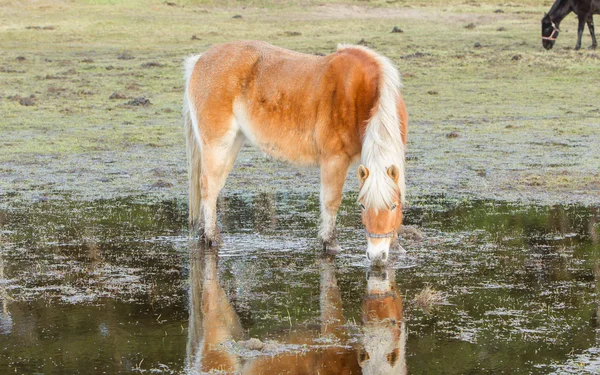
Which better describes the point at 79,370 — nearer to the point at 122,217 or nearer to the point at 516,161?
the point at 122,217

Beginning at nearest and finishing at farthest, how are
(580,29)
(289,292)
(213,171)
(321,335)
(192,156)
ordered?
(321,335), (289,292), (213,171), (192,156), (580,29)

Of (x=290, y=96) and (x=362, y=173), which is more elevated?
(x=290, y=96)

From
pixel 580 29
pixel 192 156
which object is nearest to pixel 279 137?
pixel 192 156

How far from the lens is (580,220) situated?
26.0 ft

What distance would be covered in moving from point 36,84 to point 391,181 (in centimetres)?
1279

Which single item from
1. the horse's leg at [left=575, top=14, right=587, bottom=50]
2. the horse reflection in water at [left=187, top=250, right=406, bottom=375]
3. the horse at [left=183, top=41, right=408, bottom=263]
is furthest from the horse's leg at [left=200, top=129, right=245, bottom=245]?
the horse's leg at [left=575, top=14, right=587, bottom=50]

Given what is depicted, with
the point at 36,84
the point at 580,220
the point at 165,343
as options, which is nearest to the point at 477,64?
the point at 36,84

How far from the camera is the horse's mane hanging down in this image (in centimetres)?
600

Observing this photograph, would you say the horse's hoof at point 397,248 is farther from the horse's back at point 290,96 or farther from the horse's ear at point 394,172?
the horse's ear at point 394,172

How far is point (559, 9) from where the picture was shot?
894 inches

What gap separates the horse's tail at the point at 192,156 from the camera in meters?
7.66

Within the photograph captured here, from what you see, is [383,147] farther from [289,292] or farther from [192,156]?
[192,156]

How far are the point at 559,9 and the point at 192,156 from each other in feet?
56.2

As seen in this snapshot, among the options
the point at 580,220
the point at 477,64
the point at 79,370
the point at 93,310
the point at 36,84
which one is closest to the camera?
the point at 79,370
